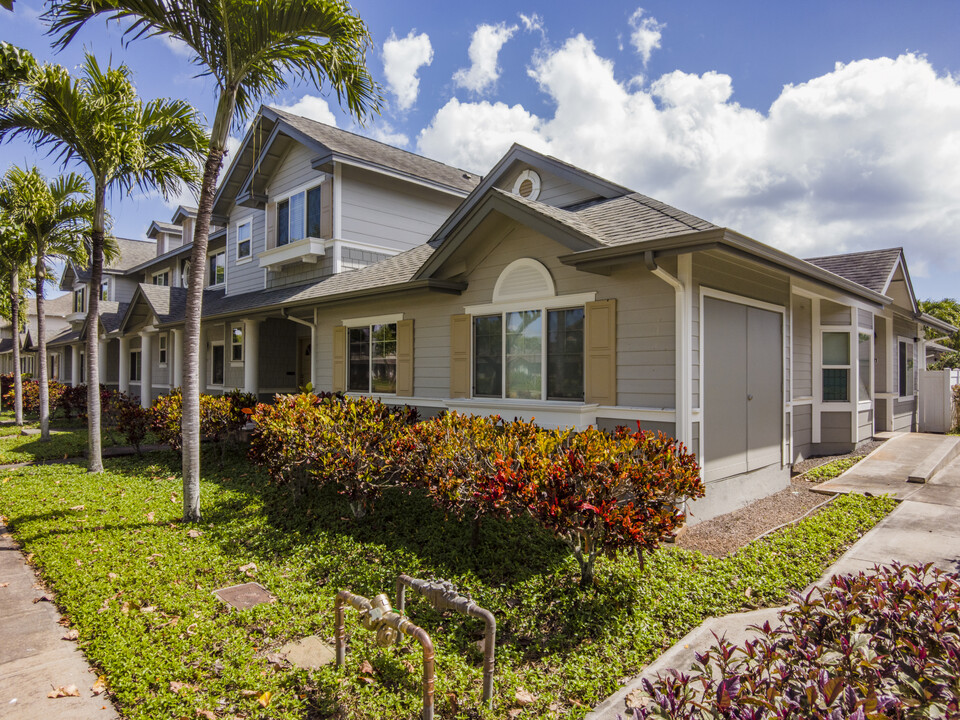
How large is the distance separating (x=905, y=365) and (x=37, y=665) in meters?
19.8

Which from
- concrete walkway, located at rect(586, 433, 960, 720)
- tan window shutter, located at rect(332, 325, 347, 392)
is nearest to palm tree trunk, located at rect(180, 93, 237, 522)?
tan window shutter, located at rect(332, 325, 347, 392)

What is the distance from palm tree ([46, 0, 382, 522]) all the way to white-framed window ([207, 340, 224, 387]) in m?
11.3

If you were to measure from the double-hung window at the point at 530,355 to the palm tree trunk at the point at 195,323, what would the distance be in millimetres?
4187

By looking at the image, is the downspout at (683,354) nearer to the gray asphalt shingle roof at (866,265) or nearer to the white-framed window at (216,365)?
the gray asphalt shingle roof at (866,265)

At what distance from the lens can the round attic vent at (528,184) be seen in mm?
10711

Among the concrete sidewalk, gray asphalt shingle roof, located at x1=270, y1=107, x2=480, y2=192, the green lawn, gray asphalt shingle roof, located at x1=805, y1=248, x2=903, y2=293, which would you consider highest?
gray asphalt shingle roof, located at x1=270, y1=107, x2=480, y2=192

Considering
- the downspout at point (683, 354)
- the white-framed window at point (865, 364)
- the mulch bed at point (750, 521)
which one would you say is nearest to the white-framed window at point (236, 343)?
the downspout at point (683, 354)

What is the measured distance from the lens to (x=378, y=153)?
49.9 feet

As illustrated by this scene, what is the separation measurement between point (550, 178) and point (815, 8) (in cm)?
470

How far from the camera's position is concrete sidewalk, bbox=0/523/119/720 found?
3.22 meters

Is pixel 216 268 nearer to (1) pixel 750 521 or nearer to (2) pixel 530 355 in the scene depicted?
(2) pixel 530 355

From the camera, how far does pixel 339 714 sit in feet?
10.4

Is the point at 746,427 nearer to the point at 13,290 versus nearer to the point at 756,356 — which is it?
the point at 756,356

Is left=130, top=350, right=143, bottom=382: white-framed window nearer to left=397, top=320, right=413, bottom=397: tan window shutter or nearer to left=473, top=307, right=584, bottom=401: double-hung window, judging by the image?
left=397, top=320, right=413, bottom=397: tan window shutter
